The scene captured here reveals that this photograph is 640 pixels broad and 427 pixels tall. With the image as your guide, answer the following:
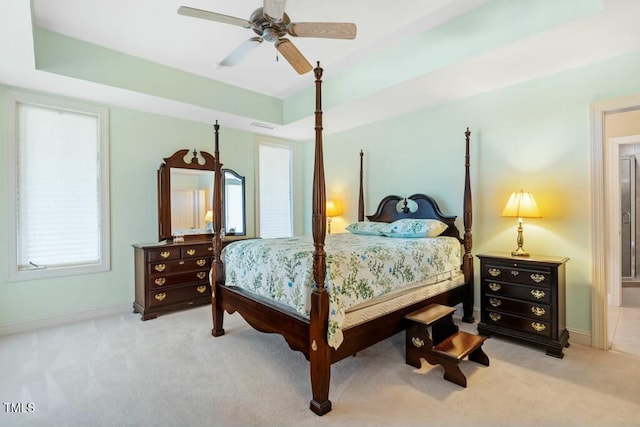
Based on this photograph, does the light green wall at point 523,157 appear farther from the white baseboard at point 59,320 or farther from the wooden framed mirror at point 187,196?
the white baseboard at point 59,320

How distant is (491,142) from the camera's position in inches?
140

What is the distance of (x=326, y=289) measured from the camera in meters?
2.09

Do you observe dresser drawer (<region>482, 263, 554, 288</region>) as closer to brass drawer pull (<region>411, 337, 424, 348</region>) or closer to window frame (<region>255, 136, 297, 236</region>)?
brass drawer pull (<region>411, 337, 424, 348</region>)

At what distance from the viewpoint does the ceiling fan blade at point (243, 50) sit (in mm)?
2377

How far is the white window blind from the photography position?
18.0 feet

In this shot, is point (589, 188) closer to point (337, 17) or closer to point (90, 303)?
point (337, 17)

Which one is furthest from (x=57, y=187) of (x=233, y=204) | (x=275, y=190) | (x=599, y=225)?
(x=599, y=225)

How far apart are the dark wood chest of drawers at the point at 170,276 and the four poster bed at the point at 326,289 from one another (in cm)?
100

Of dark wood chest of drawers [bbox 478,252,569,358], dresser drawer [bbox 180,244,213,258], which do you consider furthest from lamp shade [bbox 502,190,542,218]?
dresser drawer [bbox 180,244,213,258]

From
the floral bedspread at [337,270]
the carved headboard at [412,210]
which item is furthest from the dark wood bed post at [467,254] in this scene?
the floral bedspread at [337,270]

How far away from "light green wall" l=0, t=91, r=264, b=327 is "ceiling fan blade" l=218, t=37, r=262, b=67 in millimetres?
2114

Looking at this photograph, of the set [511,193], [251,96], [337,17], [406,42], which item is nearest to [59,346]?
[251,96]

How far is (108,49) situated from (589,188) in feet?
16.3

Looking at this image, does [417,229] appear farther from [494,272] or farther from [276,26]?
[276,26]
